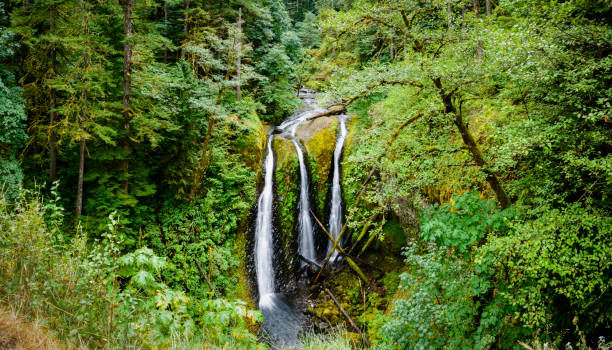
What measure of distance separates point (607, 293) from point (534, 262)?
Result: 0.95m

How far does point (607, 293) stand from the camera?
3490 millimetres

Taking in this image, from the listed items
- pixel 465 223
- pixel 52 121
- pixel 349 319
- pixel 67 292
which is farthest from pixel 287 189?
pixel 67 292

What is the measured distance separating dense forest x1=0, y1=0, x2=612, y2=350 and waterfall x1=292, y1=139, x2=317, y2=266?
0.29 ft

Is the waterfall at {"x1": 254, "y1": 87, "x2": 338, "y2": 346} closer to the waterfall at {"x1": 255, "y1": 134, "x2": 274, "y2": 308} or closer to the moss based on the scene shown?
the waterfall at {"x1": 255, "y1": 134, "x2": 274, "y2": 308}

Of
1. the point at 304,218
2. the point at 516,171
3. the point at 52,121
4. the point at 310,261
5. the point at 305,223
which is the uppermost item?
the point at 516,171

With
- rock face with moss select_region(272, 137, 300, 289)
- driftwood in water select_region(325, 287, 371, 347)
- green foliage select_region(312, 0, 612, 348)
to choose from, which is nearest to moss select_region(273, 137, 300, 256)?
rock face with moss select_region(272, 137, 300, 289)

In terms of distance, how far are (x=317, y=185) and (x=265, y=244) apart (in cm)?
346

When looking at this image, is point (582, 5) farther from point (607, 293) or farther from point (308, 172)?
point (308, 172)

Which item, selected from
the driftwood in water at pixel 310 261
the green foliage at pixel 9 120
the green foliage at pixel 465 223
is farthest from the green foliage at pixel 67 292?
the driftwood in water at pixel 310 261

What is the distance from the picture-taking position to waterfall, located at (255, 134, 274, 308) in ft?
34.4

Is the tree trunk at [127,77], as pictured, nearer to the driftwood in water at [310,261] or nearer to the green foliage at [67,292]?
the green foliage at [67,292]

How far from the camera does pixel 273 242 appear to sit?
1125 cm

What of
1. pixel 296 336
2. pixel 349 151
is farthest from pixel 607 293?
pixel 349 151

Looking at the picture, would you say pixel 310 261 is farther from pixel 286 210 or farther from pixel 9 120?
pixel 9 120
